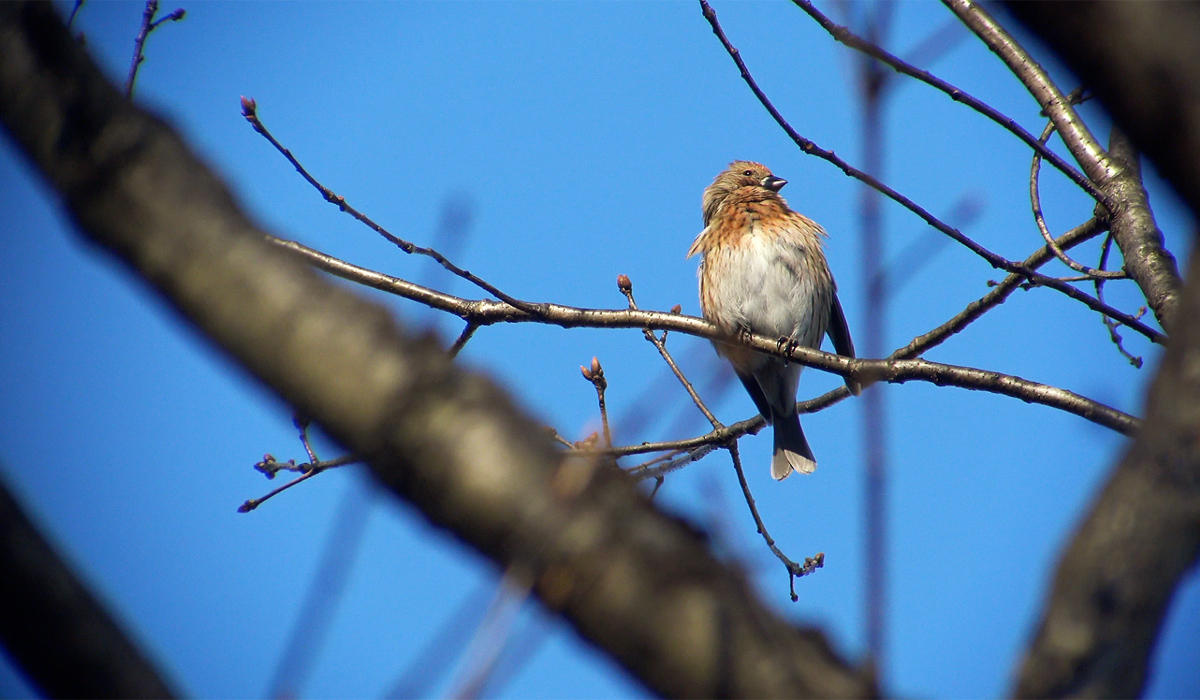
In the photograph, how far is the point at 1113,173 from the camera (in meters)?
4.18

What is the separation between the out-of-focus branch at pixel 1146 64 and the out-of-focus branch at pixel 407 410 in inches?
30.8

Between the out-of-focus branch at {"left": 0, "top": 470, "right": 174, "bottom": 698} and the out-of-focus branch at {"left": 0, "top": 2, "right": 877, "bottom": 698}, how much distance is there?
42cm

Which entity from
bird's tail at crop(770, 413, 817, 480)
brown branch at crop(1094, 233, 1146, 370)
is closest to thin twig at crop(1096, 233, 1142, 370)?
brown branch at crop(1094, 233, 1146, 370)

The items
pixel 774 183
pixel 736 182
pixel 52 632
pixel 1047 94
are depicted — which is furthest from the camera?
pixel 736 182

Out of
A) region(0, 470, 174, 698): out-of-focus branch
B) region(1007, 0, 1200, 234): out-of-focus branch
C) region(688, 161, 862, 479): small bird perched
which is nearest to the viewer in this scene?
region(1007, 0, 1200, 234): out-of-focus branch

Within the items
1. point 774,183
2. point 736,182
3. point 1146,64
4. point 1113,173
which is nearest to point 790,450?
point 774,183

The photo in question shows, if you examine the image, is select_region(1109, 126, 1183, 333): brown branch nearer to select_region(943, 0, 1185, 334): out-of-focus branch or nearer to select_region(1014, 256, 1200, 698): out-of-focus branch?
select_region(943, 0, 1185, 334): out-of-focus branch

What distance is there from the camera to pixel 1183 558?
3.96 feet

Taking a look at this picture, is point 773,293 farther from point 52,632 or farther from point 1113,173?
point 52,632

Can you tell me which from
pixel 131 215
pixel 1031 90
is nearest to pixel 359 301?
pixel 131 215

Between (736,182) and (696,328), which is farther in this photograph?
(736,182)

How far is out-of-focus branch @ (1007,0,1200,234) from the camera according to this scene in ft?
3.61

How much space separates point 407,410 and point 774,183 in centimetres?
694

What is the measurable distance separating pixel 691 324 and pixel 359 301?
10.5 ft
